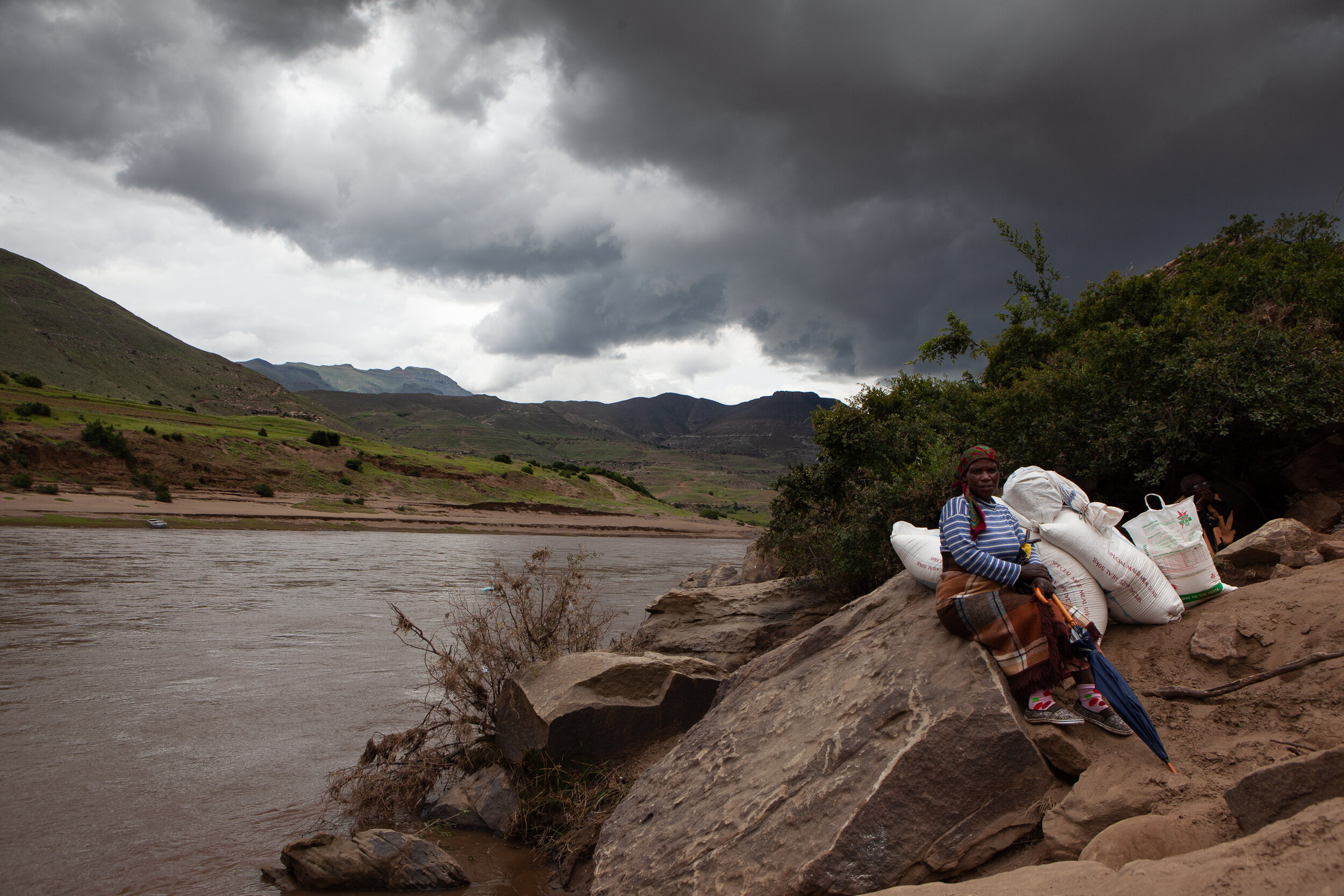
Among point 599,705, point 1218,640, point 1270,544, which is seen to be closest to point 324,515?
point 599,705

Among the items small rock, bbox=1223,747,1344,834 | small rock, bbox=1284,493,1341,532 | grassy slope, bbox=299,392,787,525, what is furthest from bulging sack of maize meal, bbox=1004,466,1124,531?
grassy slope, bbox=299,392,787,525

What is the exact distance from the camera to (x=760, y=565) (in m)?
15.7

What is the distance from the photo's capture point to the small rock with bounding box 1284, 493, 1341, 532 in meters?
8.99

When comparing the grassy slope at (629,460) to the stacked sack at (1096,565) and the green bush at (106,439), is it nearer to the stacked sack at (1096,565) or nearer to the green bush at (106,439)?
the green bush at (106,439)

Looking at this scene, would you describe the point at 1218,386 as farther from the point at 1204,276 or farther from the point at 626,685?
the point at 626,685

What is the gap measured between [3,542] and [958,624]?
3275 cm

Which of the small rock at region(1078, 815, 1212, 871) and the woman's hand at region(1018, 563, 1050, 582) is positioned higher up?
the woman's hand at region(1018, 563, 1050, 582)

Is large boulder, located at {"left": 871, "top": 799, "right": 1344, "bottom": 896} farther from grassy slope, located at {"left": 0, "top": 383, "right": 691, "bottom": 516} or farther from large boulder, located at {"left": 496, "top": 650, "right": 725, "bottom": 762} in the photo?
grassy slope, located at {"left": 0, "top": 383, "right": 691, "bottom": 516}

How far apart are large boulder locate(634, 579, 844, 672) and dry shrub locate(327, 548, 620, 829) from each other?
58.8 inches

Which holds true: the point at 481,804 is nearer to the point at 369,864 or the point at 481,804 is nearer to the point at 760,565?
the point at 369,864

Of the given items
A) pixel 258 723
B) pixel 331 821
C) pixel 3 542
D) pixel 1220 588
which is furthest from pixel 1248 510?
pixel 3 542

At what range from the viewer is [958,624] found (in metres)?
4.51

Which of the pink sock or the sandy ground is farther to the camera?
the sandy ground

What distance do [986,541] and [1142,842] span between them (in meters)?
1.88
